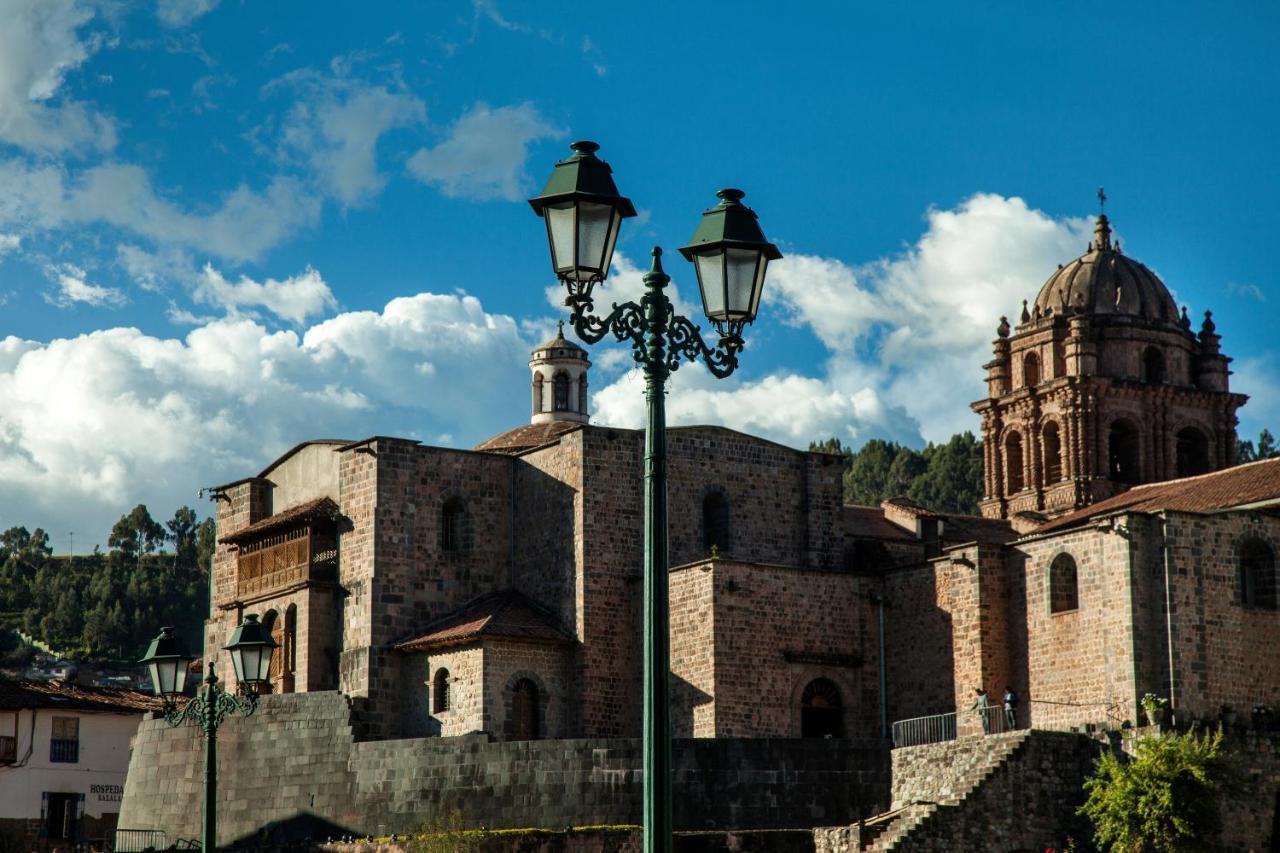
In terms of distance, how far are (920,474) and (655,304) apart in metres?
99.6

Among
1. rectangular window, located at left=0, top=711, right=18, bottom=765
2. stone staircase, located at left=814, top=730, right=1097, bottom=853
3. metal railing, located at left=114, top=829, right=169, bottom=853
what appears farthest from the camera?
rectangular window, located at left=0, top=711, right=18, bottom=765

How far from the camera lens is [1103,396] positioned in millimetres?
61000

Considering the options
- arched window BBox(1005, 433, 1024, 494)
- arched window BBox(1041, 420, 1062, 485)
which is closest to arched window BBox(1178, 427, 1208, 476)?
arched window BBox(1041, 420, 1062, 485)

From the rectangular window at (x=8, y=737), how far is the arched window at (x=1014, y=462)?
3006 cm

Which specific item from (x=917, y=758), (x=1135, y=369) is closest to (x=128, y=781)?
(x=917, y=758)

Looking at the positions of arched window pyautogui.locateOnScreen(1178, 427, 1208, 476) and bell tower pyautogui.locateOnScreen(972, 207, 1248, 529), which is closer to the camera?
bell tower pyautogui.locateOnScreen(972, 207, 1248, 529)

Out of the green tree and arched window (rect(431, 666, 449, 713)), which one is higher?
arched window (rect(431, 666, 449, 713))

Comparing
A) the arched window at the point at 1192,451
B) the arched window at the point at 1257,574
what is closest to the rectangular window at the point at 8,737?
the arched window at the point at 1257,574

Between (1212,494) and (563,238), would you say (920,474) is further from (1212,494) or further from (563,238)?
(563,238)

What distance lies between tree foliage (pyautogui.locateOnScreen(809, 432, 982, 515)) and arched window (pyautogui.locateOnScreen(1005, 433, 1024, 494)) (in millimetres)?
34475

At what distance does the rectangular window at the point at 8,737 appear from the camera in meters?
54.4

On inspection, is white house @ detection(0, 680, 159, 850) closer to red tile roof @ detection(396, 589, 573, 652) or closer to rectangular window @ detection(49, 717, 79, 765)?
rectangular window @ detection(49, 717, 79, 765)

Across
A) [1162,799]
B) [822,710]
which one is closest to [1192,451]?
[822,710]

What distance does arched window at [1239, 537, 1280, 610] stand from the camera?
128 ft
